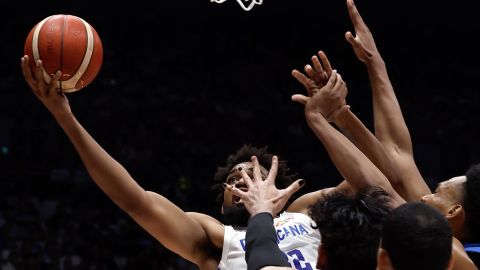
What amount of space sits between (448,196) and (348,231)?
87 cm

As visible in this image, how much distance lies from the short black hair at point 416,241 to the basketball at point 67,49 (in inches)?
62.2

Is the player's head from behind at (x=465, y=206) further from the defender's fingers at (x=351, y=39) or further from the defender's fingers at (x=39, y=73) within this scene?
the defender's fingers at (x=39, y=73)

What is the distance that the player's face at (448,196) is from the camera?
259 cm

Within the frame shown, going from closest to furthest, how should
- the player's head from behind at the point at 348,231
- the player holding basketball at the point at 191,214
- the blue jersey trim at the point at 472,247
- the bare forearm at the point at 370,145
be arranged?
the player's head from behind at the point at 348,231 < the blue jersey trim at the point at 472,247 < the player holding basketball at the point at 191,214 < the bare forearm at the point at 370,145

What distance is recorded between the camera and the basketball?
304 centimetres

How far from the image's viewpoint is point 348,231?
1877 millimetres

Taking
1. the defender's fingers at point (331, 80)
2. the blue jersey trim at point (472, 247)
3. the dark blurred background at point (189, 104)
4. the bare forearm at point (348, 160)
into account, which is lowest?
the dark blurred background at point (189, 104)

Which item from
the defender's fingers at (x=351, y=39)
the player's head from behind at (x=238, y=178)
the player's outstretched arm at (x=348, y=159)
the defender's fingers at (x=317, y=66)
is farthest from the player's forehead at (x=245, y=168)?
the player's outstretched arm at (x=348, y=159)

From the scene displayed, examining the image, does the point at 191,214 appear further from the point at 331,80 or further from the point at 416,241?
the point at 416,241

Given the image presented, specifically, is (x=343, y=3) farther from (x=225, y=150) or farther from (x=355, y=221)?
(x=355, y=221)

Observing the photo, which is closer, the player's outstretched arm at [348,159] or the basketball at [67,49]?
the player's outstretched arm at [348,159]

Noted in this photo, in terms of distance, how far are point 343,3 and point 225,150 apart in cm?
294

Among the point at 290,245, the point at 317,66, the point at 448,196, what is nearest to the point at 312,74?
the point at 317,66

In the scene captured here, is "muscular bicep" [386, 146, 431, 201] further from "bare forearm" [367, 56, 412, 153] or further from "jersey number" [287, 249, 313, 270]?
"jersey number" [287, 249, 313, 270]
